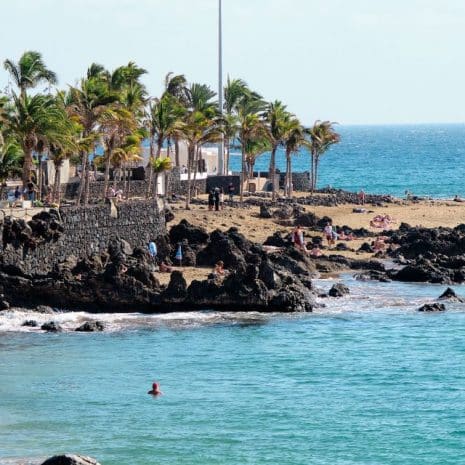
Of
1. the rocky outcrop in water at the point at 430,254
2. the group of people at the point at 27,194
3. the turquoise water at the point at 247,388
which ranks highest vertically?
the group of people at the point at 27,194

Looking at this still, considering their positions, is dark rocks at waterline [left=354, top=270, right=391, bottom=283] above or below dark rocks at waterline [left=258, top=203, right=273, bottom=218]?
below

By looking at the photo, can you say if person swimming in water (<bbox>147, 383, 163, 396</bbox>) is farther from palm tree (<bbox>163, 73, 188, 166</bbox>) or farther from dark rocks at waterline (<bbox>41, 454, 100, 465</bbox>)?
palm tree (<bbox>163, 73, 188, 166</bbox>)

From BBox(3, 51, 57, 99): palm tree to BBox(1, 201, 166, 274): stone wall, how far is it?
10691mm

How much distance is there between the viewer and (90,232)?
6031 centimetres

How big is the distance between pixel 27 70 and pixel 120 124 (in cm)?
961

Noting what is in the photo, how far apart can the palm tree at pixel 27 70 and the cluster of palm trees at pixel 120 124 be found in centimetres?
5

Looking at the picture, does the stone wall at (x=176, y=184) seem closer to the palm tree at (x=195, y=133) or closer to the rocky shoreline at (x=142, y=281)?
→ the palm tree at (x=195, y=133)

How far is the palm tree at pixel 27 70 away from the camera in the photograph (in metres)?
70.6

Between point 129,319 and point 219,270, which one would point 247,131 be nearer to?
point 219,270

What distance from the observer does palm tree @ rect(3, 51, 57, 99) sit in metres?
70.6

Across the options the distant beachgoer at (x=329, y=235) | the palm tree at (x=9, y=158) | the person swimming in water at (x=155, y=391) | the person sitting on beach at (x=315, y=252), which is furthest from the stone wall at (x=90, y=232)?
the person swimming in water at (x=155, y=391)

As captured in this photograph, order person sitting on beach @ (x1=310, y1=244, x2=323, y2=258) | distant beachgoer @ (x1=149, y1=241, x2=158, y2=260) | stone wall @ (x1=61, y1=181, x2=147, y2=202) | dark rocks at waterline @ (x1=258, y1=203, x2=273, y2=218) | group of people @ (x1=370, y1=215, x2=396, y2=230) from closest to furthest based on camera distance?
distant beachgoer @ (x1=149, y1=241, x2=158, y2=260)
person sitting on beach @ (x1=310, y1=244, x2=323, y2=258)
stone wall @ (x1=61, y1=181, x2=147, y2=202)
dark rocks at waterline @ (x1=258, y1=203, x2=273, y2=218)
group of people @ (x1=370, y1=215, x2=396, y2=230)

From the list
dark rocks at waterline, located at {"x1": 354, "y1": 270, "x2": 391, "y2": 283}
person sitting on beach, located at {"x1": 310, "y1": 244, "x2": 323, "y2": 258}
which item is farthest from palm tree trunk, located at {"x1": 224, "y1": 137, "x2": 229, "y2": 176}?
dark rocks at waterline, located at {"x1": 354, "y1": 270, "x2": 391, "y2": 283}

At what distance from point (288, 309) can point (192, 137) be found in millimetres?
29374
